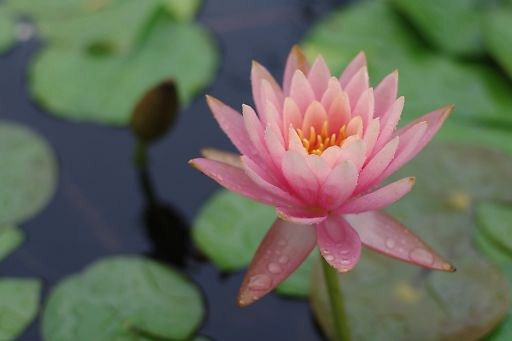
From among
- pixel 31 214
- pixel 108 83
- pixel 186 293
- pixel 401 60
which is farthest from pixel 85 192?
pixel 401 60

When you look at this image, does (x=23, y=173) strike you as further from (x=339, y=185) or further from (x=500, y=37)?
(x=500, y=37)

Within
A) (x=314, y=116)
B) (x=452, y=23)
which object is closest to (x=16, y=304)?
(x=314, y=116)

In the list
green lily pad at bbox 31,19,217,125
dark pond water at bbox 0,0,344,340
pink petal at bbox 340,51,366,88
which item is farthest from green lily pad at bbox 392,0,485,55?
pink petal at bbox 340,51,366,88

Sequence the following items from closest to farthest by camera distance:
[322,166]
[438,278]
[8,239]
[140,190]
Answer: [322,166]
[438,278]
[8,239]
[140,190]

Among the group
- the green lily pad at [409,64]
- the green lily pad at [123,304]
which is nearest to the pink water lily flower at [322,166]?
→ the green lily pad at [123,304]

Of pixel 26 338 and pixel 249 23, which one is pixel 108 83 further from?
pixel 26 338

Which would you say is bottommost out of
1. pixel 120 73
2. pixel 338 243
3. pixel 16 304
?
pixel 16 304
